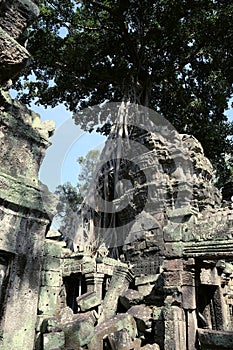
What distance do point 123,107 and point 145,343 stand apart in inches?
371

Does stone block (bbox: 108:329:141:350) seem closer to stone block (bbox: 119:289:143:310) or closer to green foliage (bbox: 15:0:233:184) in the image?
stone block (bbox: 119:289:143:310)

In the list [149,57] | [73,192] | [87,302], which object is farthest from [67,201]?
[87,302]

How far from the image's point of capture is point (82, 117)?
18.3m

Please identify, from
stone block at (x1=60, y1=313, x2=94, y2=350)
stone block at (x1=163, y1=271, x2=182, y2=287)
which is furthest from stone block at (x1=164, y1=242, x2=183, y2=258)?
stone block at (x1=60, y1=313, x2=94, y2=350)

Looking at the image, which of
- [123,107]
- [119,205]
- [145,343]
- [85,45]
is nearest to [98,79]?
[85,45]

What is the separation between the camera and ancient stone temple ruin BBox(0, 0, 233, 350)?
2479 mm

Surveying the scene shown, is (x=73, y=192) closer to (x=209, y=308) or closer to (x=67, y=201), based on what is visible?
(x=67, y=201)

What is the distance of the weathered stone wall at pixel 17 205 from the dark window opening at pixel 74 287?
5.82 meters

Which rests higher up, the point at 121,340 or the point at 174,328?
the point at 174,328

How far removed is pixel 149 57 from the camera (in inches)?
598

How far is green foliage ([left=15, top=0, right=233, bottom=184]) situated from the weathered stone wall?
11.7 m

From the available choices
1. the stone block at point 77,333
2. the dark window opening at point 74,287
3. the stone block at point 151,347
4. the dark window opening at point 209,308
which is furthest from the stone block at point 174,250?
the dark window opening at point 74,287

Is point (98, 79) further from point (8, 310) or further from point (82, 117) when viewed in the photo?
point (8, 310)

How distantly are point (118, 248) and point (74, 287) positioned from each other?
9.85 ft
